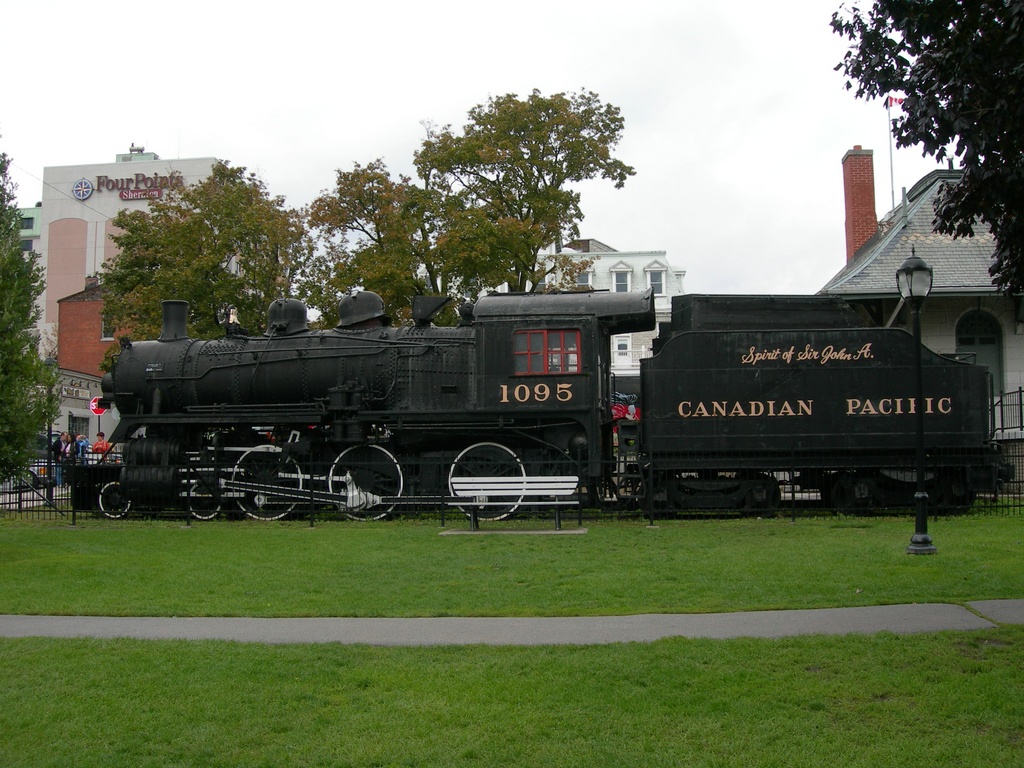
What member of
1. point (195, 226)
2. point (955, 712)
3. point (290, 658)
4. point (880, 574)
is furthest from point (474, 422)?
point (195, 226)

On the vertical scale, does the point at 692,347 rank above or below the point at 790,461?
above

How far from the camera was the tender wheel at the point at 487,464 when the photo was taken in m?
17.5

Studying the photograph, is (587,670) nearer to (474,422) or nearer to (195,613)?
(195,613)

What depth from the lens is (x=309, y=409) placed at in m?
18.7

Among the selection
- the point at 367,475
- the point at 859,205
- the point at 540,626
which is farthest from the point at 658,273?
the point at 540,626

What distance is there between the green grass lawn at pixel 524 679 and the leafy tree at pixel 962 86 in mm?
3338

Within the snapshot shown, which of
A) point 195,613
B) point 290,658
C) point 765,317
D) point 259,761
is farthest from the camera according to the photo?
point 765,317

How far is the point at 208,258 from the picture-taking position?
103ft

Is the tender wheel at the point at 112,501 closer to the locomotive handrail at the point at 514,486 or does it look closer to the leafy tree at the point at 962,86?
the locomotive handrail at the point at 514,486

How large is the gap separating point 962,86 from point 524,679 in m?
5.18

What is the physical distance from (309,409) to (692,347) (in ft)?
24.2

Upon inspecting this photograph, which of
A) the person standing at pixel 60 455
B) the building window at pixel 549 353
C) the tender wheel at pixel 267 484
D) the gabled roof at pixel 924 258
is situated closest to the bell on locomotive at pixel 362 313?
the tender wheel at pixel 267 484

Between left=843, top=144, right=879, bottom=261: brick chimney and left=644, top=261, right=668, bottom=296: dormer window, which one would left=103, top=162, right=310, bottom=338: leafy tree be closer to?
left=843, top=144, right=879, bottom=261: brick chimney

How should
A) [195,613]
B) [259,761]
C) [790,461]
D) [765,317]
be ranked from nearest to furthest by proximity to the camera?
1. [259,761]
2. [195,613]
3. [790,461]
4. [765,317]
